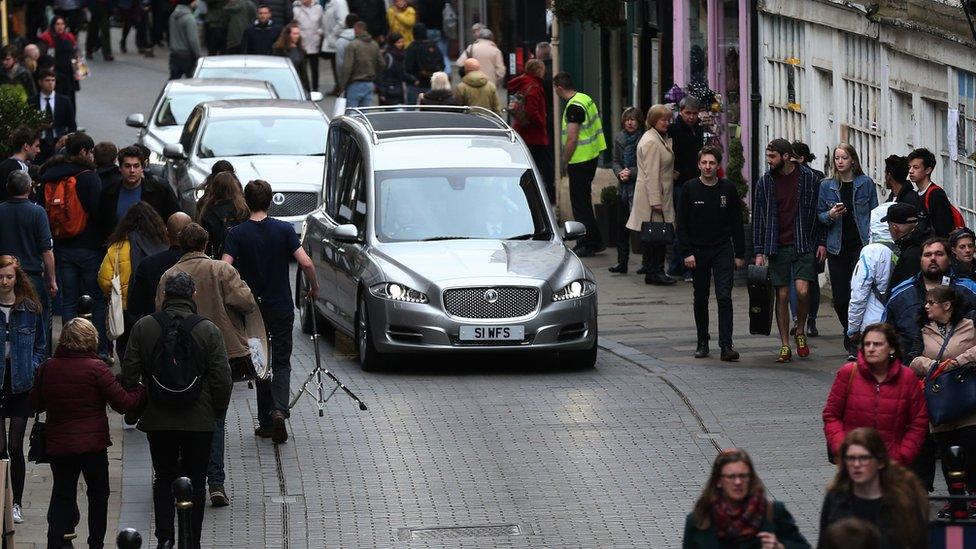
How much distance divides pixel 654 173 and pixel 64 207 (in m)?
7.25

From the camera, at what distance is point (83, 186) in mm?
16203

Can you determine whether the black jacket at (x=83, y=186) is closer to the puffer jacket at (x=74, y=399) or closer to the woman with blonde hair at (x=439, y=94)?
the puffer jacket at (x=74, y=399)

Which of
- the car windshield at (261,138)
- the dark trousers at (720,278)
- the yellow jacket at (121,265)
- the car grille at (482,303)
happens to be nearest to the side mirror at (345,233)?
the car grille at (482,303)

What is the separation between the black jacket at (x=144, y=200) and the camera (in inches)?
633

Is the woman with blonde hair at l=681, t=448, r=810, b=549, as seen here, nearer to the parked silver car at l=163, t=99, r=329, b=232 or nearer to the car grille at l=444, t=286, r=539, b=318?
the car grille at l=444, t=286, r=539, b=318

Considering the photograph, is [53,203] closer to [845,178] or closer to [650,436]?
[650,436]

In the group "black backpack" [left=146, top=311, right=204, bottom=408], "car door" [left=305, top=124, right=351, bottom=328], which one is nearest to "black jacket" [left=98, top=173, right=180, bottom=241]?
"car door" [left=305, top=124, right=351, bottom=328]

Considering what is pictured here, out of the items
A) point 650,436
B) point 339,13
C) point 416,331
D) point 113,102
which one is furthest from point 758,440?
point 113,102

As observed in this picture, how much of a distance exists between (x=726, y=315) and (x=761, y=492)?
8.96 m

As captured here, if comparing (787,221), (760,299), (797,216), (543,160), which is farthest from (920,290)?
(543,160)

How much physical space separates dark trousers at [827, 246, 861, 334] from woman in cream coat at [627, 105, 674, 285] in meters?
4.17

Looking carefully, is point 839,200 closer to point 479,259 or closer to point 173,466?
point 479,259

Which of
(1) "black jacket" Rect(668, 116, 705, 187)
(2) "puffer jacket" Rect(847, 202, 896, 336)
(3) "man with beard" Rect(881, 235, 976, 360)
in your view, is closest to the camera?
(3) "man with beard" Rect(881, 235, 976, 360)

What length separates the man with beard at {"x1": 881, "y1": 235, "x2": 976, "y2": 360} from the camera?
11.3 m
